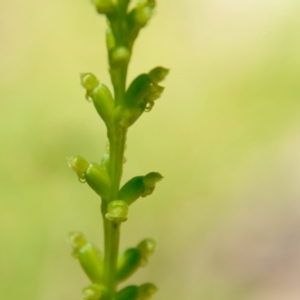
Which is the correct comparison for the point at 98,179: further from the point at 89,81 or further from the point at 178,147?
the point at 178,147

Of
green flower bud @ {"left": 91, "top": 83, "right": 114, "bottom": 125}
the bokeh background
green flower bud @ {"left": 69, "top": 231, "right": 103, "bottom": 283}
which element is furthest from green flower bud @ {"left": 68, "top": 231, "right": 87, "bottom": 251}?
the bokeh background

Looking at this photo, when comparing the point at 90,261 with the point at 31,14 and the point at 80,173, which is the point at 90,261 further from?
the point at 31,14

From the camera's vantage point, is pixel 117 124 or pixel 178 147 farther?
pixel 178 147

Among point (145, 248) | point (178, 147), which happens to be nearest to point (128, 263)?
point (145, 248)

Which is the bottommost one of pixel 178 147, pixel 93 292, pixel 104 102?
pixel 93 292

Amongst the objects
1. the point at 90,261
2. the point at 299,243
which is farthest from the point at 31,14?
the point at 90,261

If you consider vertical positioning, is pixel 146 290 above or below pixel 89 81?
below

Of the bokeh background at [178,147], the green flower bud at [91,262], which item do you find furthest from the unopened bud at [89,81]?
the bokeh background at [178,147]
